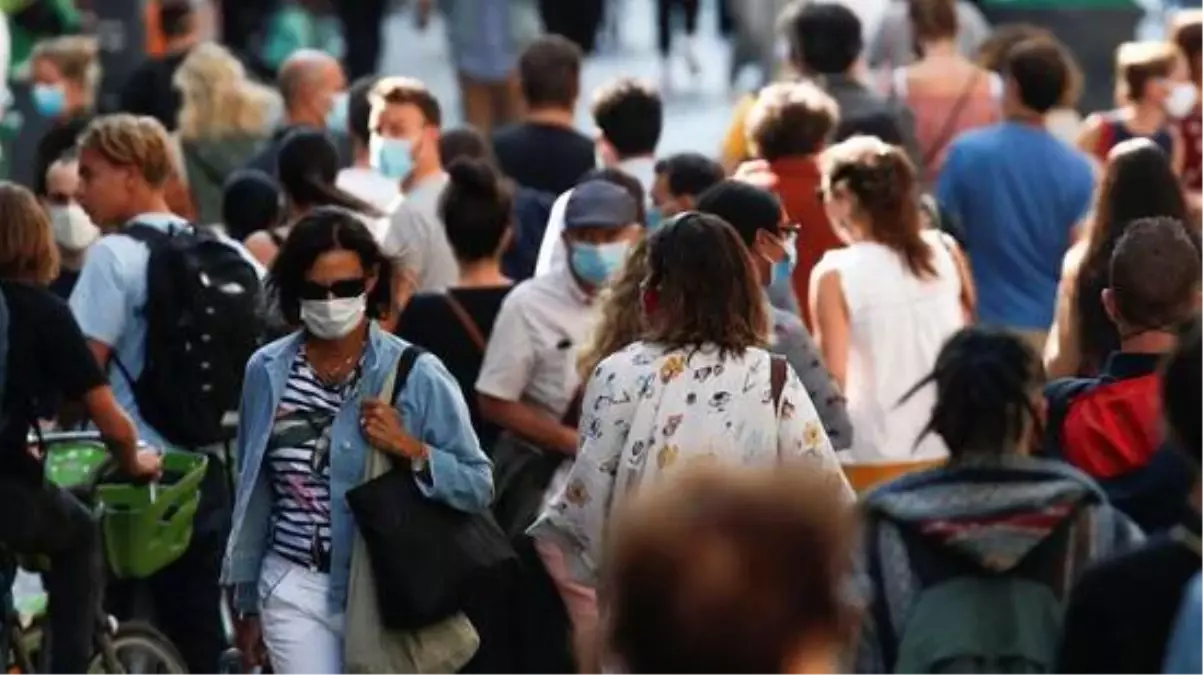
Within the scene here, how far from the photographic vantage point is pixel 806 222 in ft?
36.1

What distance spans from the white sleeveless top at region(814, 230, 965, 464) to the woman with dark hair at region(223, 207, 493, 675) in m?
2.08

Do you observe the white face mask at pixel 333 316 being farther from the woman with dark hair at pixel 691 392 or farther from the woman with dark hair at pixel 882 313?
the woman with dark hair at pixel 882 313

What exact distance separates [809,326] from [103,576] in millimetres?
2331

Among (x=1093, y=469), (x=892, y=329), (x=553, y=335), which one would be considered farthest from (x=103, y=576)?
(x=1093, y=469)

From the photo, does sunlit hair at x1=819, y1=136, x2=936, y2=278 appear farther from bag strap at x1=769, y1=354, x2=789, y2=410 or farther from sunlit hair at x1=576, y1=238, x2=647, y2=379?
bag strap at x1=769, y1=354, x2=789, y2=410

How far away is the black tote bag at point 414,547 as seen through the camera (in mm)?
7973

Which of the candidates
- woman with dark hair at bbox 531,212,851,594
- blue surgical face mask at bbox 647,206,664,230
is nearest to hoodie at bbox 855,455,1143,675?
woman with dark hair at bbox 531,212,851,594

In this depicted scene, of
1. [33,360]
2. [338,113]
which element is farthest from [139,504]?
[338,113]

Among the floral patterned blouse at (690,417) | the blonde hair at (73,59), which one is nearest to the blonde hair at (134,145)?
the floral patterned blouse at (690,417)

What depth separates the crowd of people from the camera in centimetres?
587

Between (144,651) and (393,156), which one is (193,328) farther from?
(393,156)

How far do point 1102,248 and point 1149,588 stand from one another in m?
3.35

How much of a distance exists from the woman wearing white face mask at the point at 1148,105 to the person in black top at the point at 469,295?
13.4ft

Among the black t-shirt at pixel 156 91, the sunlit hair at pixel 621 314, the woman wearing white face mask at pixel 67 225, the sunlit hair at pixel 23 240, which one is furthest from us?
the black t-shirt at pixel 156 91
